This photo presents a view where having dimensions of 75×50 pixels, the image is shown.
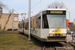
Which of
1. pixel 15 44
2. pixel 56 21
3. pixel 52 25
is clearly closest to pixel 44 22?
pixel 52 25

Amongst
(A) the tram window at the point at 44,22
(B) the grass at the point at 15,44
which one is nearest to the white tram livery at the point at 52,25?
(A) the tram window at the point at 44,22

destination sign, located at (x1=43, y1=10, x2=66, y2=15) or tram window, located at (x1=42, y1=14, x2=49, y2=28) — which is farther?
destination sign, located at (x1=43, y1=10, x2=66, y2=15)

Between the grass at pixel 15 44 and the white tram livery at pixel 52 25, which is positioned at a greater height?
the white tram livery at pixel 52 25

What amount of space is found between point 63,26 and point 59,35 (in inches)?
34.8

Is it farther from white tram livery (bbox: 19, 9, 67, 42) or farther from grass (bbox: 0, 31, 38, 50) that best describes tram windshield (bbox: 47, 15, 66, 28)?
grass (bbox: 0, 31, 38, 50)

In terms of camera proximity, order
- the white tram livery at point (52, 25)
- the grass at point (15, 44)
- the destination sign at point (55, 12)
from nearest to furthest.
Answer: the grass at point (15, 44), the white tram livery at point (52, 25), the destination sign at point (55, 12)

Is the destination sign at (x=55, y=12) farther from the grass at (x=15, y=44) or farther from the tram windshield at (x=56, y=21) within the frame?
the grass at (x=15, y=44)

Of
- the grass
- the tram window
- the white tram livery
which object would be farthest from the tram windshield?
the grass

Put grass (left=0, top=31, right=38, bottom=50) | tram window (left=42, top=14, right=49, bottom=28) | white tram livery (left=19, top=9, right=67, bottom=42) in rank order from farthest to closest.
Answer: tram window (left=42, top=14, right=49, bottom=28) < white tram livery (left=19, top=9, right=67, bottom=42) < grass (left=0, top=31, right=38, bottom=50)

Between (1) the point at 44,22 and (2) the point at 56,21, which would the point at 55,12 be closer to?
(2) the point at 56,21


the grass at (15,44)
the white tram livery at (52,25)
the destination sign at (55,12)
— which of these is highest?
the destination sign at (55,12)

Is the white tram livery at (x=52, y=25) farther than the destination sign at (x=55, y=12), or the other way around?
the destination sign at (x=55, y=12)

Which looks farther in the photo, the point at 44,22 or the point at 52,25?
A: the point at 44,22

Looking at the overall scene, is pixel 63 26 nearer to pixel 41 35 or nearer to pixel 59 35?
pixel 59 35
